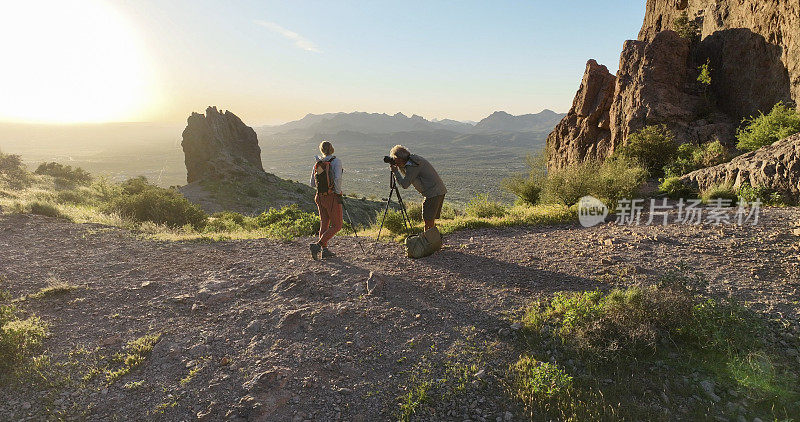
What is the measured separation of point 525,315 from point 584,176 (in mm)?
6513

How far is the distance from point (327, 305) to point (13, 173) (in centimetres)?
3288

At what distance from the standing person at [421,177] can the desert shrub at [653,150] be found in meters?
10.2

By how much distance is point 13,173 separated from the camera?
2456 centimetres

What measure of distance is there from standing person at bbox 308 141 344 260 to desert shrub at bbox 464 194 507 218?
4.70m

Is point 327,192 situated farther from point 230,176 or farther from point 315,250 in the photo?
point 230,176

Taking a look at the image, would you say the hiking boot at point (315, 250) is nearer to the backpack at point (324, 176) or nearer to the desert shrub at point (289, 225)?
the backpack at point (324, 176)

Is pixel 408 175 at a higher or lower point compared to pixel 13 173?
higher

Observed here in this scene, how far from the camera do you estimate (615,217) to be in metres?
8.57

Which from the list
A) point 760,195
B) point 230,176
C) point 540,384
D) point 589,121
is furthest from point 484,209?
point 230,176

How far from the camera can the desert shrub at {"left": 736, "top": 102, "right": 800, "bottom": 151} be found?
11.0 m

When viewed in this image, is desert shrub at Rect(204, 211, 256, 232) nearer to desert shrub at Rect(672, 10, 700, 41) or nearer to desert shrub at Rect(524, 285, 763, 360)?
desert shrub at Rect(524, 285, 763, 360)

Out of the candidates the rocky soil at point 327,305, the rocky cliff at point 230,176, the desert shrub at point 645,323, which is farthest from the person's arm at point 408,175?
the rocky cliff at point 230,176

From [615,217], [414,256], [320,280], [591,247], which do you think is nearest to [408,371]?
[320,280]

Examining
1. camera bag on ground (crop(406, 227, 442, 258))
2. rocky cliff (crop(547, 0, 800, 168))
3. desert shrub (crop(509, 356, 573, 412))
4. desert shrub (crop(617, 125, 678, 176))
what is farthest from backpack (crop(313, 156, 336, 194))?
rocky cliff (crop(547, 0, 800, 168))
